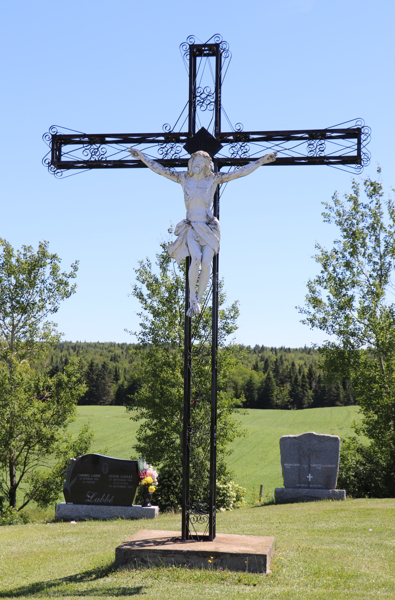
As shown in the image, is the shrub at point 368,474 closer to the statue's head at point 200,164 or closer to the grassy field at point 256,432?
the grassy field at point 256,432

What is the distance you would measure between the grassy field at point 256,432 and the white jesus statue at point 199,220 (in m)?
19.8

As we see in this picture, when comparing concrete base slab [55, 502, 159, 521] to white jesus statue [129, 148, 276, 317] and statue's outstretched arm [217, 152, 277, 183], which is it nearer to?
white jesus statue [129, 148, 276, 317]

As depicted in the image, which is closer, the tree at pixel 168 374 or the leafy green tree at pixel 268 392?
the tree at pixel 168 374

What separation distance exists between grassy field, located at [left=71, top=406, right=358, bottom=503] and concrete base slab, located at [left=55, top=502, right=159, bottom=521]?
11683mm

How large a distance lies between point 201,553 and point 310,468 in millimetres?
10671

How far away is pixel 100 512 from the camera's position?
14891 millimetres

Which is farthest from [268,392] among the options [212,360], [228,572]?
[228,572]

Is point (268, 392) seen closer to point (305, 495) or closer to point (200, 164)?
point (305, 495)

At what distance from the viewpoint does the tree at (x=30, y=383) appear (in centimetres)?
1933

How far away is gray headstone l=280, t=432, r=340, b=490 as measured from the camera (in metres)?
17.0

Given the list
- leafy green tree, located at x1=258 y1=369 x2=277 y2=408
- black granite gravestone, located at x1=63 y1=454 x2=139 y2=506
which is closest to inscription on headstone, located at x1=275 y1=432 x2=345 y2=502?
black granite gravestone, located at x1=63 y1=454 x2=139 y2=506

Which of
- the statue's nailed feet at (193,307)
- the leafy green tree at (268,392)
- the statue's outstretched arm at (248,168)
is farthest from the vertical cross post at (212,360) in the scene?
the leafy green tree at (268,392)

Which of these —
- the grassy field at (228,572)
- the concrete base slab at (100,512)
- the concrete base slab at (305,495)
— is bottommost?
the concrete base slab at (100,512)

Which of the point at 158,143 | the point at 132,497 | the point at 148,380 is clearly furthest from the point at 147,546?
the point at 148,380
